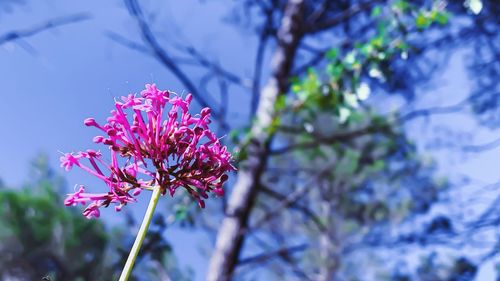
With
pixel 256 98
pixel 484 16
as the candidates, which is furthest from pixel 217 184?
pixel 484 16

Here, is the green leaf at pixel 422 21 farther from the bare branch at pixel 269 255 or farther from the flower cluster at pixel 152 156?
the flower cluster at pixel 152 156

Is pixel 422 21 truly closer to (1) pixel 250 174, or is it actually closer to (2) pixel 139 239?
(1) pixel 250 174

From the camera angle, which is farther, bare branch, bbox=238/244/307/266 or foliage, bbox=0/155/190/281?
foliage, bbox=0/155/190/281

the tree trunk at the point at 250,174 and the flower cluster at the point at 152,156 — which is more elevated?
the tree trunk at the point at 250,174

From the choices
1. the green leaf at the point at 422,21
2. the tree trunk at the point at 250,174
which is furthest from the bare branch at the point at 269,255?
the green leaf at the point at 422,21

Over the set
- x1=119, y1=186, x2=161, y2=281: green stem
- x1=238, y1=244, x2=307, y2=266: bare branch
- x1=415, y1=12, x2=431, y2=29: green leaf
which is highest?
x1=415, y1=12, x2=431, y2=29: green leaf

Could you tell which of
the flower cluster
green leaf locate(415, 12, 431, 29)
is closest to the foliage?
green leaf locate(415, 12, 431, 29)

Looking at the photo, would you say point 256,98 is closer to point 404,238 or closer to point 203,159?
point 404,238

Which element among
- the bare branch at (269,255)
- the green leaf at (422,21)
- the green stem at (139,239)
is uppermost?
the green leaf at (422,21)

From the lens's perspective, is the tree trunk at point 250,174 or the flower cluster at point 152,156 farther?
the tree trunk at point 250,174

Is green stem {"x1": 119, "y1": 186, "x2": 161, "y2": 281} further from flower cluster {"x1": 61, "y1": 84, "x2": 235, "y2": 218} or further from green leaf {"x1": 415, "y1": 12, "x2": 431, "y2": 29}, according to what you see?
green leaf {"x1": 415, "y1": 12, "x2": 431, "y2": 29}
